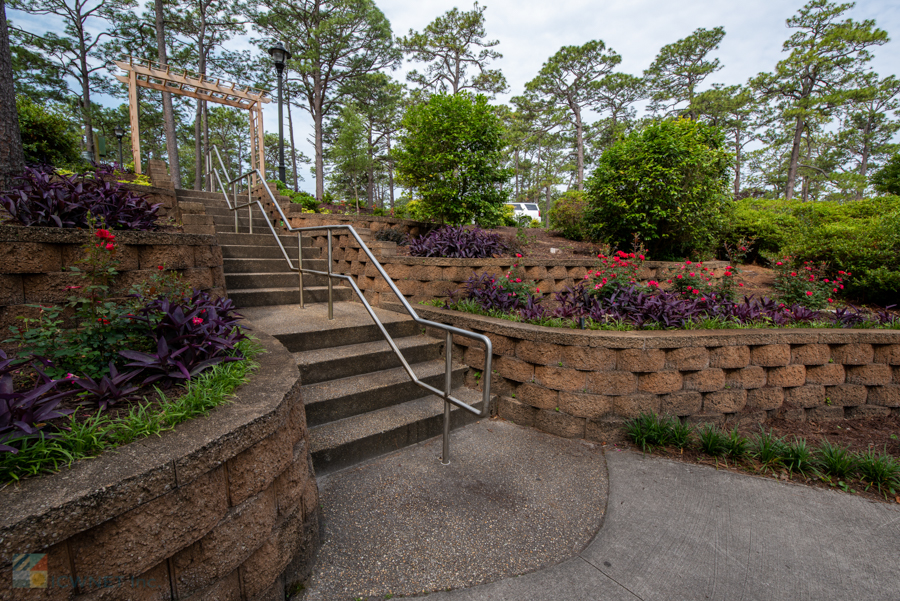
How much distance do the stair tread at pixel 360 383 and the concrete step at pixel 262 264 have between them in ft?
7.57

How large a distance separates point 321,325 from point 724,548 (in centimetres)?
326

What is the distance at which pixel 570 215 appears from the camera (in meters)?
7.99

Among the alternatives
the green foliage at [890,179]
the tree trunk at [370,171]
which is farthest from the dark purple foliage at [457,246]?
the green foliage at [890,179]

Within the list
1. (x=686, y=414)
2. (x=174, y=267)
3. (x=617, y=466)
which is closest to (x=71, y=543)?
(x=174, y=267)

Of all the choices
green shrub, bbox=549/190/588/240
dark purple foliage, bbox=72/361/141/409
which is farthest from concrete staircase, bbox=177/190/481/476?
green shrub, bbox=549/190/588/240

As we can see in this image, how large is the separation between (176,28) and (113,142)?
18017 mm

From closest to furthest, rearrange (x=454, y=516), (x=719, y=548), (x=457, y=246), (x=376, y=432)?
1. (x=719, y=548)
2. (x=454, y=516)
3. (x=376, y=432)
4. (x=457, y=246)

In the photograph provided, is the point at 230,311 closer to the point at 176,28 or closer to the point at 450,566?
the point at 450,566

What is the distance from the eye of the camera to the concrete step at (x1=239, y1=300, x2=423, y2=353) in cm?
325

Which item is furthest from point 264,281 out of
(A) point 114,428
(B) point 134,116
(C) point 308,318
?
(B) point 134,116

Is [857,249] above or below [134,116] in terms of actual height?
below

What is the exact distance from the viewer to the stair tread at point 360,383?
2.78m

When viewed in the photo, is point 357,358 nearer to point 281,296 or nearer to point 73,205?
point 281,296

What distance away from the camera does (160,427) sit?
136cm
